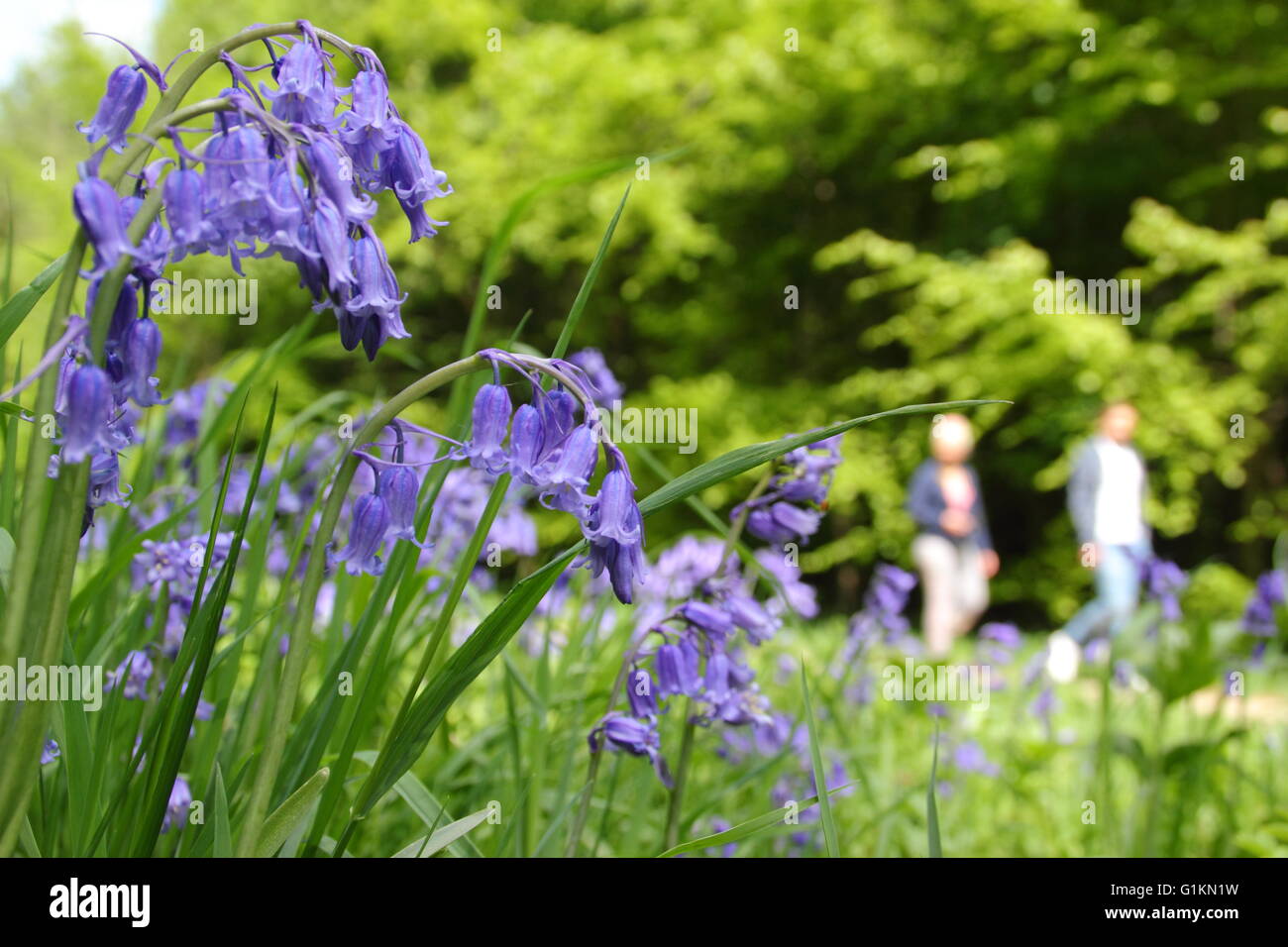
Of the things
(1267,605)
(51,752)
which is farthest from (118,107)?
(1267,605)

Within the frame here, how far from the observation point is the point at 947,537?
757cm

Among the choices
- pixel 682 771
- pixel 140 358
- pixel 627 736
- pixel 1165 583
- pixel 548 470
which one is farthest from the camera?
pixel 1165 583

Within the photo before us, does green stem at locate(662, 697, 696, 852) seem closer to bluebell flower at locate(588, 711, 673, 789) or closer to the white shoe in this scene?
bluebell flower at locate(588, 711, 673, 789)

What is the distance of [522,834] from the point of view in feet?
5.19

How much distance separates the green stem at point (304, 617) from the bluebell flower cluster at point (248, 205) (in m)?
0.06

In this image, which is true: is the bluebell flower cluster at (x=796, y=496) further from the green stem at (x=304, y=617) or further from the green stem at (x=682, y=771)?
the green stem at (x=304, y=617)

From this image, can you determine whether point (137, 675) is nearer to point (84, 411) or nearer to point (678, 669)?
point (678, 669)

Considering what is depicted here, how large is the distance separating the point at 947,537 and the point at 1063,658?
86.3 inches

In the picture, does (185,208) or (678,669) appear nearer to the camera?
(185,208)

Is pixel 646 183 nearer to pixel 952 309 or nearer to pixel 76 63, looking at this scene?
pixel 952 309

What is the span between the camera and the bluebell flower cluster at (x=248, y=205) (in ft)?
2.49

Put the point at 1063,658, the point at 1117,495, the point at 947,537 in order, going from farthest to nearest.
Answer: the point at 947,537
the point at 1117,495
the point at 1063,658
